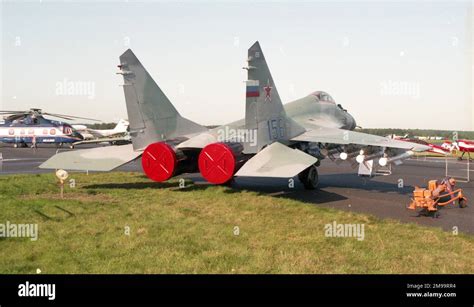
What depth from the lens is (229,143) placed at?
1416cm

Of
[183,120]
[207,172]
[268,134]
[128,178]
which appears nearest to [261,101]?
[268,134]

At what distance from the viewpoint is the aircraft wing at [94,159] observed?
15043 mm

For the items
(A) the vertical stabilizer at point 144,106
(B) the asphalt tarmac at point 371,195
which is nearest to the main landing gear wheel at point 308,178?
(B) the asphalt tarmac at point 371,195

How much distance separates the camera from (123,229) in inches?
366

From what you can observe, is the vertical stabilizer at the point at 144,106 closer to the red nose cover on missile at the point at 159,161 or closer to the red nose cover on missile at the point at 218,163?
the red nose cover on missile at the point at 159,161

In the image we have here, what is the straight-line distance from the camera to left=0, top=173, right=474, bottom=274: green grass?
22.6 ft

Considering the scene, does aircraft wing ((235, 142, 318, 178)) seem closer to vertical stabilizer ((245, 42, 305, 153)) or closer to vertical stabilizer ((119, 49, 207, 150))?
vertical stabilizer ((245, 42, 305, 153))

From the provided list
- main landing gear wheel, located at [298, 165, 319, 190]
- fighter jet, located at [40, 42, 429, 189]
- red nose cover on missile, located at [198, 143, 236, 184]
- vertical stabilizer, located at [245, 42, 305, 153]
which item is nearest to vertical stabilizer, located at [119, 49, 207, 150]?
fighter jet, located at [40, 42, 429, 189]

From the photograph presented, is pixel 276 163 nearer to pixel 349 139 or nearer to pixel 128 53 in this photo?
pixel 349 139

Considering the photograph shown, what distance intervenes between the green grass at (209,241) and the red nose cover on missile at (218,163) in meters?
0.95

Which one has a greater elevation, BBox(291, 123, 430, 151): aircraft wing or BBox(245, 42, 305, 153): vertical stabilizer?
BBox(245, 42, 305, 153): vertical stabilizer

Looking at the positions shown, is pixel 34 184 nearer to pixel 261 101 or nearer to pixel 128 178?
pixel 128 178

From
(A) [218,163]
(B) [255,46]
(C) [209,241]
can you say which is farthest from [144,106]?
(C) [209,241]

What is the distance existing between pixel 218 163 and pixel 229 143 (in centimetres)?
90
